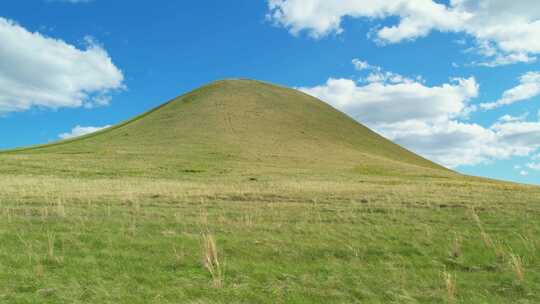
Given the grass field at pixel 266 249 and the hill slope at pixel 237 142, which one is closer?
the grass field at pixel 266 249

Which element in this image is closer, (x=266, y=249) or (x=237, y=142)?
(x=266, y=249)

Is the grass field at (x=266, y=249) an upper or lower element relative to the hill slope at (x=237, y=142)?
lower

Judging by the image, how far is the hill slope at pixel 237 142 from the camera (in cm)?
4862

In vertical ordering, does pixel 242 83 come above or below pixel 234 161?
above

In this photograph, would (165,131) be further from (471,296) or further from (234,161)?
(471,296)

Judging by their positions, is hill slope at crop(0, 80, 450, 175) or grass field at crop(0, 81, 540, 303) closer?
grass field at crop(0, 81, 540, 303)

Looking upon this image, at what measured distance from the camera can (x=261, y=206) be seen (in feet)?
60.3

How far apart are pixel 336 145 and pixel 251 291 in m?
68.8

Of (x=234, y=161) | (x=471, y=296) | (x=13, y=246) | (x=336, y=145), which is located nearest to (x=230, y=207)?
(x=13, y=246)

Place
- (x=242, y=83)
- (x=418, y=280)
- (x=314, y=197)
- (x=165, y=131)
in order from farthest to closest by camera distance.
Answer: (x=242, y=83) → (x=165, y=131) → (x=314, y=197) → (x=418, y=280)

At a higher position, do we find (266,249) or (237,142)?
(237,142)

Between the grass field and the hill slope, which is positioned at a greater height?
the hill slope

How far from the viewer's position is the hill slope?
48625mm

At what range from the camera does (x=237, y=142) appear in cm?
6612
